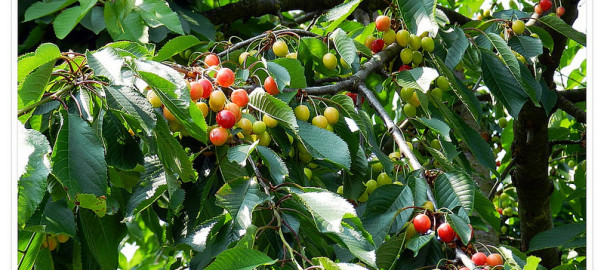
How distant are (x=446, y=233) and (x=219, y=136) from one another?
0.45 m

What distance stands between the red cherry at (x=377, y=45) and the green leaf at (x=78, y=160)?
0.97m

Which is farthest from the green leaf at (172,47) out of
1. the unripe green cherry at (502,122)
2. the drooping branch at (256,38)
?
the unripe green cherry at (502,122)

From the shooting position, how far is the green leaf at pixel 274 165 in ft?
4.21

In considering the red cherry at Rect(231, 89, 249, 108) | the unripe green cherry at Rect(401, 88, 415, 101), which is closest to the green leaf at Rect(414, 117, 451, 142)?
the unripe green cherry at Rect(401, 88, 415, 101)

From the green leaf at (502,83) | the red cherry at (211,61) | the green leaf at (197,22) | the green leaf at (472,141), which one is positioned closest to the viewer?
the red cherry at (211,61)

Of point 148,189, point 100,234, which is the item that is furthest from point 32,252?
point 148,189

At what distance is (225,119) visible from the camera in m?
1.32

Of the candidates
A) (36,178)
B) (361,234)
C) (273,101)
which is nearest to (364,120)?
(273,101)

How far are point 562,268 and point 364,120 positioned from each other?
0.52m

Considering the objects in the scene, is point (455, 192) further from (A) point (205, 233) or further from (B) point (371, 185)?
(A) point (205, 233)

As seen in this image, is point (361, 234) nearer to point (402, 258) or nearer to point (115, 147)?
point (402, 258)

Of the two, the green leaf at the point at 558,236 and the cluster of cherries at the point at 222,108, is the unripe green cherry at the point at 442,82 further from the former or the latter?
the cluster of cherries at the point at 222,108
